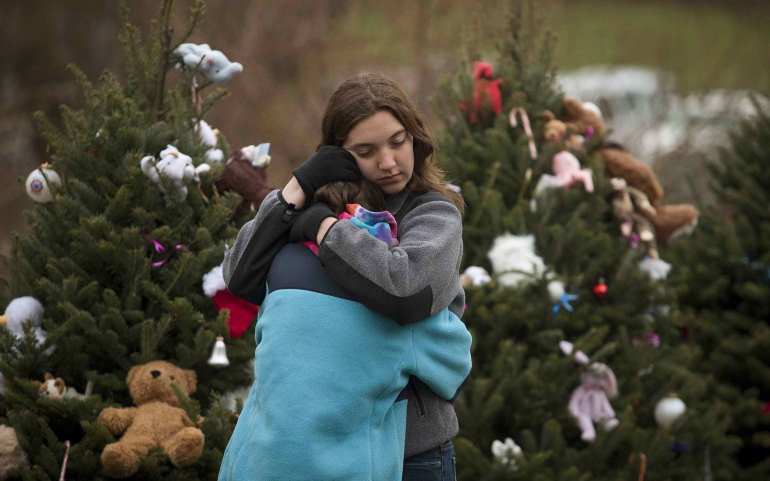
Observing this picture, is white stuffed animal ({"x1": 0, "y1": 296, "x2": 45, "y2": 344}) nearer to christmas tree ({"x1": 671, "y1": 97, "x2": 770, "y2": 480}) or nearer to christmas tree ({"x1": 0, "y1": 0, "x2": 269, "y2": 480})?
christmas tree ({"x1": 0, "y1": 0, "x2": 269, "y2": 480})

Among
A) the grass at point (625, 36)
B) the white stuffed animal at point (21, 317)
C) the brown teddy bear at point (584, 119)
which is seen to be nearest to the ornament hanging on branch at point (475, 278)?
the brown teddy bear at point (584, 119)

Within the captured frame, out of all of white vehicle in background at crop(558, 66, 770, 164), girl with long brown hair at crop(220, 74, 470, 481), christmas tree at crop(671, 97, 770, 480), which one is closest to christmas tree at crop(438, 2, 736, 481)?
christmas tree at crop(671, 97, 770, 480)

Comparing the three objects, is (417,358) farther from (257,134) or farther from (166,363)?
(257,134)

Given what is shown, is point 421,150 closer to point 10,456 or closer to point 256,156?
point 256,156

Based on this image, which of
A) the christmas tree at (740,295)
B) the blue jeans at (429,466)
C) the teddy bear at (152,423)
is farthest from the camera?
the christmas tree at (740,295)

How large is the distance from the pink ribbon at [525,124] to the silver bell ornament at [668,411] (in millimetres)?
1229

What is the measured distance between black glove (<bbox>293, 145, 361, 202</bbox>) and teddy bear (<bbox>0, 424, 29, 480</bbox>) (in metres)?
1.41

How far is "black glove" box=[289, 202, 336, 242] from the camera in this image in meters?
2.65

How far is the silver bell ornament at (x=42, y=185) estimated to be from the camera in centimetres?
366

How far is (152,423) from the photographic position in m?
3.33

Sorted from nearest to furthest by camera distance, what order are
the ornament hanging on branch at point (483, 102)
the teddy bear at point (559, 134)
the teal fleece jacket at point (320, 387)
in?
1. the teal fleece jacket at point (320, 387)
2. the teddy bear at point (559, 134)
3. the ornament hanging on branch at point (483, 102)

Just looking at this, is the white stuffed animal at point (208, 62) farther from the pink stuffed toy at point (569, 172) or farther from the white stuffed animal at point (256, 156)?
the pink stuffed toy at point (569, 172)

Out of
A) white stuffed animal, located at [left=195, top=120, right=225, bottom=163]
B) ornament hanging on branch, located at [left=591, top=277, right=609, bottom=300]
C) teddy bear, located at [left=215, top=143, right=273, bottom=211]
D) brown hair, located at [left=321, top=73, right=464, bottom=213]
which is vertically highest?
brown hair, located at [left=321, top=73, right=464, bottom=213]

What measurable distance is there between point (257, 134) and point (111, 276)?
8.53 metres
